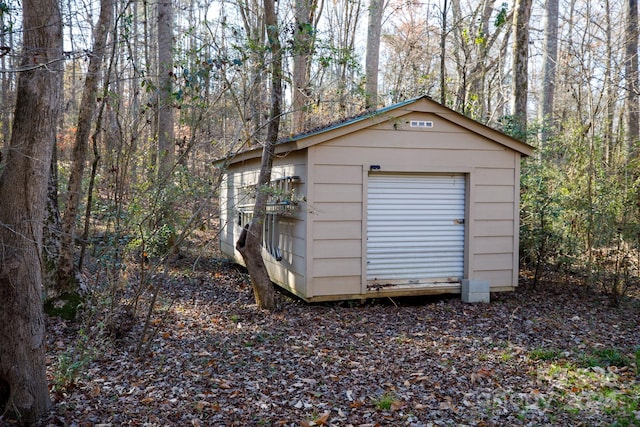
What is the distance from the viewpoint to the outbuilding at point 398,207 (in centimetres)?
754

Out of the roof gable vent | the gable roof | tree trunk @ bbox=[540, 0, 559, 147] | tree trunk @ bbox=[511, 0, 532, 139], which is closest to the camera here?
the gable roof

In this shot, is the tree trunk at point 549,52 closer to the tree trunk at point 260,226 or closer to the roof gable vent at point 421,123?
the roof gable vent at point 421,123

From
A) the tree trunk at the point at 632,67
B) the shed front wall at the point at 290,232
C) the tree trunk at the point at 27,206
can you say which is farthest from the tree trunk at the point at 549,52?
the tree trunk at the point at 27,206

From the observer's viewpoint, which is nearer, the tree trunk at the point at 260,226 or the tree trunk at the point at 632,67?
the tree trunk at the point at 260,226

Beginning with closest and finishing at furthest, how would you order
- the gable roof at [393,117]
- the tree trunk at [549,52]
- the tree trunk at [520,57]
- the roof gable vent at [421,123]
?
the gable roof at [393,117] < the roof gable vent at [421,123] < the tree trunk at [520,57] < the tree trunk at [549,52]

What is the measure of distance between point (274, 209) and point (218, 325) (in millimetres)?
2244

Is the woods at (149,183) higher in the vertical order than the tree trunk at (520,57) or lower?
lower

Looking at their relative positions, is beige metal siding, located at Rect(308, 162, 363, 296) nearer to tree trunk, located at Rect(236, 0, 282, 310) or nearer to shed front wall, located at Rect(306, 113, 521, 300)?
shed front wall, located at Rect(306, 113, 521, 300)

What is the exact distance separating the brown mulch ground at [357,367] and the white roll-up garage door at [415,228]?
526mm

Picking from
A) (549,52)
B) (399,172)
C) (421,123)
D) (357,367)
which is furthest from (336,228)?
(549,52)

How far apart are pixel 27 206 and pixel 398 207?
5269 millimetres

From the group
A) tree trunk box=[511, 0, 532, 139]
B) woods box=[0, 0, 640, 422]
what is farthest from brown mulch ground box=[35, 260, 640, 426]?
tree trunk box=[511, 0, 532, 139]

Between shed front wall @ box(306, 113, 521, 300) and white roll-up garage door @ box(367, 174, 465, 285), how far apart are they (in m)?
0.14

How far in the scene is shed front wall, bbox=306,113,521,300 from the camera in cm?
754
